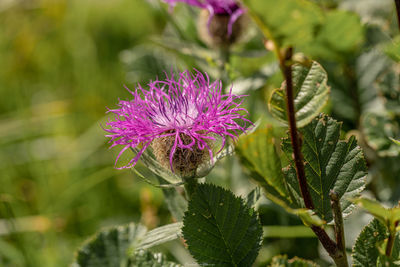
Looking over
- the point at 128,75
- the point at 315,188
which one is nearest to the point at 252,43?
the point at 128,75

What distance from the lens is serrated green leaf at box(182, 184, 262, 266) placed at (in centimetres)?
67

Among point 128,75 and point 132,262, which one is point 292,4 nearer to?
point 132,262

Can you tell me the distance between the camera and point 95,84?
2229mm

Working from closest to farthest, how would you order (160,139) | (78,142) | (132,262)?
(132,262), (160,139), (78,142)

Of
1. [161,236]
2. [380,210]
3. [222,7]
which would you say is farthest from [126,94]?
[380,210]

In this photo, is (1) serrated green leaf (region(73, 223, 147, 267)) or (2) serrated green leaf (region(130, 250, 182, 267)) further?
(1) serrated green leaf (region(73, 223, 147, 267))

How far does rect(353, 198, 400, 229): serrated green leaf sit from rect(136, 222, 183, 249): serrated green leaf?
0.31 m

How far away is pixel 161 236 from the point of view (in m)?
0.74

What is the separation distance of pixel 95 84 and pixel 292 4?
1858 millimetres

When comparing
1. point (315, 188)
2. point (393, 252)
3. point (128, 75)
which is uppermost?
point (128, 75)

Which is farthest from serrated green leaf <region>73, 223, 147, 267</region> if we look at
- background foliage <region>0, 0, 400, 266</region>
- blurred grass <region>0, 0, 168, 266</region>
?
blurred grass <region>0, 0, 168, 266</region>

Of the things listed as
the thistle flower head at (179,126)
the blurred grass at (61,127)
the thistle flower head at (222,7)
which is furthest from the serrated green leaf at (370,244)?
the thistle flower head at (222,7)

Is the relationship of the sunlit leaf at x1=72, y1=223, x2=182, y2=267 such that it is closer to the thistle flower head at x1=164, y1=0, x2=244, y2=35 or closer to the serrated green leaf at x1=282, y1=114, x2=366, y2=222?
the serrated green leaf at x1=282, y1=114, x2=366, y2=222

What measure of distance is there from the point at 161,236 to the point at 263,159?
0.27 m
